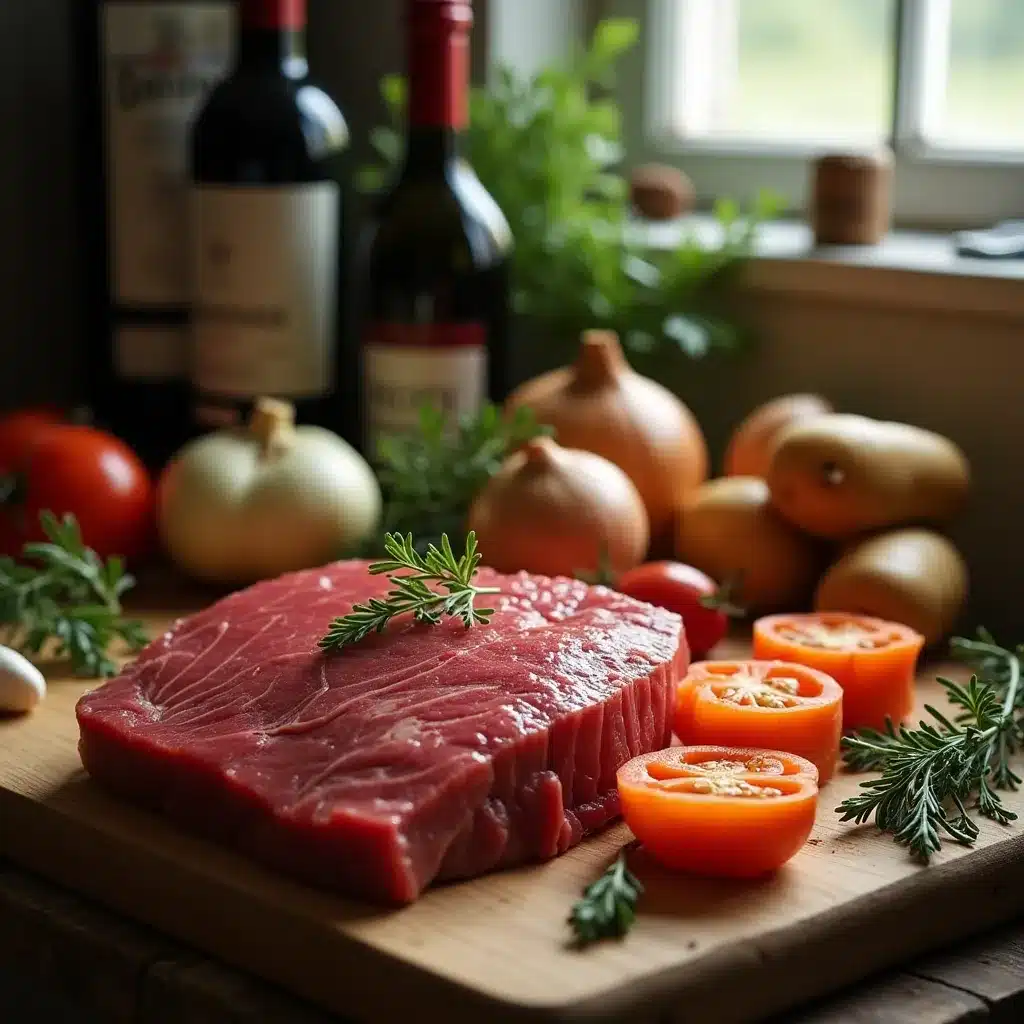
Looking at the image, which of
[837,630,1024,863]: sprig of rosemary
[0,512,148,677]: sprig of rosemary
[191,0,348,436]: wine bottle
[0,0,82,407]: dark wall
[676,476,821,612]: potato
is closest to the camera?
[837,630,1024,863]: sprig of rosemary

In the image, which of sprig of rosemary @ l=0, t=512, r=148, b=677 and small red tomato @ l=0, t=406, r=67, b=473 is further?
small red tomato @ l=0, t=406, r=67, b=473

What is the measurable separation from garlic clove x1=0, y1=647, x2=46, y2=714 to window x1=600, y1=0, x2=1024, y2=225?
3.44ft

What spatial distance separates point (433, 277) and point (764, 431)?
34 cm

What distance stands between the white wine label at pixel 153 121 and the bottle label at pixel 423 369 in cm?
32

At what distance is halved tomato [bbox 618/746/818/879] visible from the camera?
85 centimetres

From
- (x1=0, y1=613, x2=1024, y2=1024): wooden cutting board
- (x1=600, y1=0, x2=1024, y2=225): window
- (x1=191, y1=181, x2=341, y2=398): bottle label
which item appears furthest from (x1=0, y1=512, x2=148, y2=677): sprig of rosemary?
(x1=600, y1=0, x2=1024, y2=225): window

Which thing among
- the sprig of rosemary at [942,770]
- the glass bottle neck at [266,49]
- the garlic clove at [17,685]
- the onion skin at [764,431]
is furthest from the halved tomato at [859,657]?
the glass bottle neck at [266,49]

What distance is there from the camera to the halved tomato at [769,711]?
97 centimetres

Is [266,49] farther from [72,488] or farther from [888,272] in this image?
[888,272]

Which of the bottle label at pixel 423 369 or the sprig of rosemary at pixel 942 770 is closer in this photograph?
the sprig of rosemary at pixel 942 770

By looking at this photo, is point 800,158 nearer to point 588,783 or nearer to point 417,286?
point 417,286

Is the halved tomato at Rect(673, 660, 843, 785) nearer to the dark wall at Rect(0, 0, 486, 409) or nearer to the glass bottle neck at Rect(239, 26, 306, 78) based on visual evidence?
the glass bottle neck at Rect(239, 26, 306, 78)

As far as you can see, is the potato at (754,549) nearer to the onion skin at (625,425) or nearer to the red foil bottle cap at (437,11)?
the onion skin at (625,425)

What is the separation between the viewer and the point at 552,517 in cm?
127
